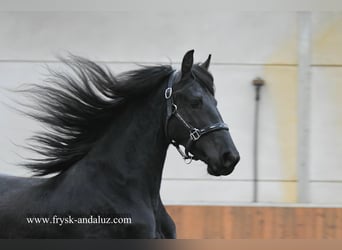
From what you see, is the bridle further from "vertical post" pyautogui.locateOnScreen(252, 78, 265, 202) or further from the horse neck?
"vertical post" pyautogui.locateOnScreen(252, 78, 265, 202)

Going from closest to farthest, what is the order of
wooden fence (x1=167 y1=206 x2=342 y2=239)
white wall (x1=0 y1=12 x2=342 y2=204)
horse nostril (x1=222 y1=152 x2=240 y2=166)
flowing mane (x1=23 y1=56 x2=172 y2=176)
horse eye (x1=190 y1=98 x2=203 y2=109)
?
horse nostril (x1=222 y1=152 x2=240 y2=166) < horse eye (x1=190 y1=98 x2=203 y2=109) < flowing mane (x1=23 y1=56 x2=172 y2=176) < white wall (x1=0 y1=12 x2=342 y2=204) < wooden fence (x1=167 y1=206 x2=342 y2=239)

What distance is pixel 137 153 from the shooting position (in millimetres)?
2430

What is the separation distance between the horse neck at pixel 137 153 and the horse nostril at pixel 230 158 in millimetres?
316

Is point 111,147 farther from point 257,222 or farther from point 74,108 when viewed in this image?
point 257,222

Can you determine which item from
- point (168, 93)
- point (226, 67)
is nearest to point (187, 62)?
point (168, 93)

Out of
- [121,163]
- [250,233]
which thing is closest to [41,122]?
[121,163]

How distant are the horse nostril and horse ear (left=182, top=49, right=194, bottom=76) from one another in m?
0.43

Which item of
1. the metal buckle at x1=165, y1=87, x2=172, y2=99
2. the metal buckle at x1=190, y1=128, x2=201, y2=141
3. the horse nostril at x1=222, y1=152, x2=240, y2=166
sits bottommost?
the horse nostril at x1=222, y1=152, x2=240, y2=166

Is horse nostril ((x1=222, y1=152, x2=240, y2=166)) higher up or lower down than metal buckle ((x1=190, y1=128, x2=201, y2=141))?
lower down

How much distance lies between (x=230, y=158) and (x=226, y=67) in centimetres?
84

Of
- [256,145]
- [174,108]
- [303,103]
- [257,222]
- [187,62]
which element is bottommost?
[257,222]

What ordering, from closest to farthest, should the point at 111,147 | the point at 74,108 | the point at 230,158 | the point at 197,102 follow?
the point at 230,158 → the point at 197,102 → the point at 111,147 → the point at 74,108

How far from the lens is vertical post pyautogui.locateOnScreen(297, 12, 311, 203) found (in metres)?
2.93

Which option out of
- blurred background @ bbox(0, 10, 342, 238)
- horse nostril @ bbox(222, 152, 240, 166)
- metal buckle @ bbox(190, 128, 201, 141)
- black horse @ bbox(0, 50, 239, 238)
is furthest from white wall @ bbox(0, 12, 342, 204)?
horse nostril @ bbox(222, 152, 240, 166)
